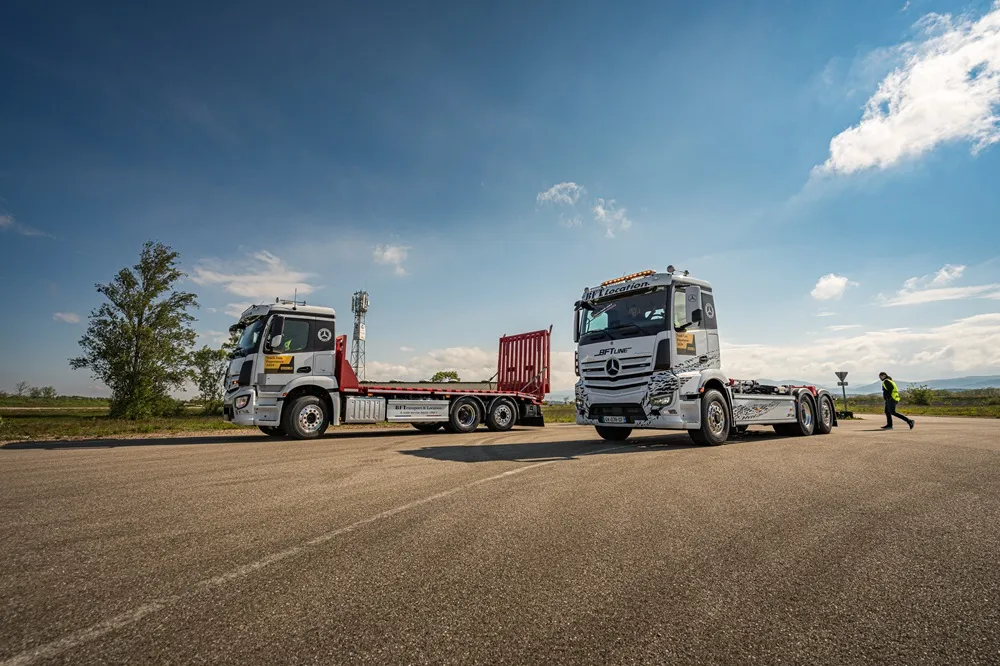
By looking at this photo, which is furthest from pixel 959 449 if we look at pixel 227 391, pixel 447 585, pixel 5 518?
pixel 227 391

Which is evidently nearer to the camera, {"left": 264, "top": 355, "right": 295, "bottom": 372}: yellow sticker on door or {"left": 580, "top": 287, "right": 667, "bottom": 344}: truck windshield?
{"left": 580, "top": 287, "right": 667, "bottom": 344}: truck windshield

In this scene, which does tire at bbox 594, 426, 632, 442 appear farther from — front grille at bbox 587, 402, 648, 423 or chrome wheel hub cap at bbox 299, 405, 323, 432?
chrome wheel hub cap at bbox 299, 405, 323, 432

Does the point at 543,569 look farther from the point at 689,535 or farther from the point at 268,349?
the point at 268,349

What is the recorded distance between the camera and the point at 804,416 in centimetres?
1238

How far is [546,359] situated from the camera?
52.4ft

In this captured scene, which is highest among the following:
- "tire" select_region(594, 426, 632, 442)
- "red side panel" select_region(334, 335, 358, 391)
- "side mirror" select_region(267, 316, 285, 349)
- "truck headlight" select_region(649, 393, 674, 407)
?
"side mirror" select_region(267, 316, 285, 349)

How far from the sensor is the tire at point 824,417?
499 inches

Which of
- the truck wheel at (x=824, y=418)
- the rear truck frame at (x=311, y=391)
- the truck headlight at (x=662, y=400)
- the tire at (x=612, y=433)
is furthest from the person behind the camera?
the truck wheel at (x=824, y=418)

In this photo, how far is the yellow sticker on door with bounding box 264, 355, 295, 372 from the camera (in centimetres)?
1193

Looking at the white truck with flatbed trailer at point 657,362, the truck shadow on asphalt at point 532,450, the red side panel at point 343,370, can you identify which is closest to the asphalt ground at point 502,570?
the truck shadow on asphalt at point 532,450

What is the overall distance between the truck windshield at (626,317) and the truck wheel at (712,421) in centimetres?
175

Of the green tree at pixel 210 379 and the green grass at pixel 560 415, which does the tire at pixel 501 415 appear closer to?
the green grass at pixel 560 415

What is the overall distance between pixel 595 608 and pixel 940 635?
139 centimetres

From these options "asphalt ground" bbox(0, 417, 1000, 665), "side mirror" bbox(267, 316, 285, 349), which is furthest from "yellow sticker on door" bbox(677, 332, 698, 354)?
"side mirror" bbox(267, 316, 285, 349)
